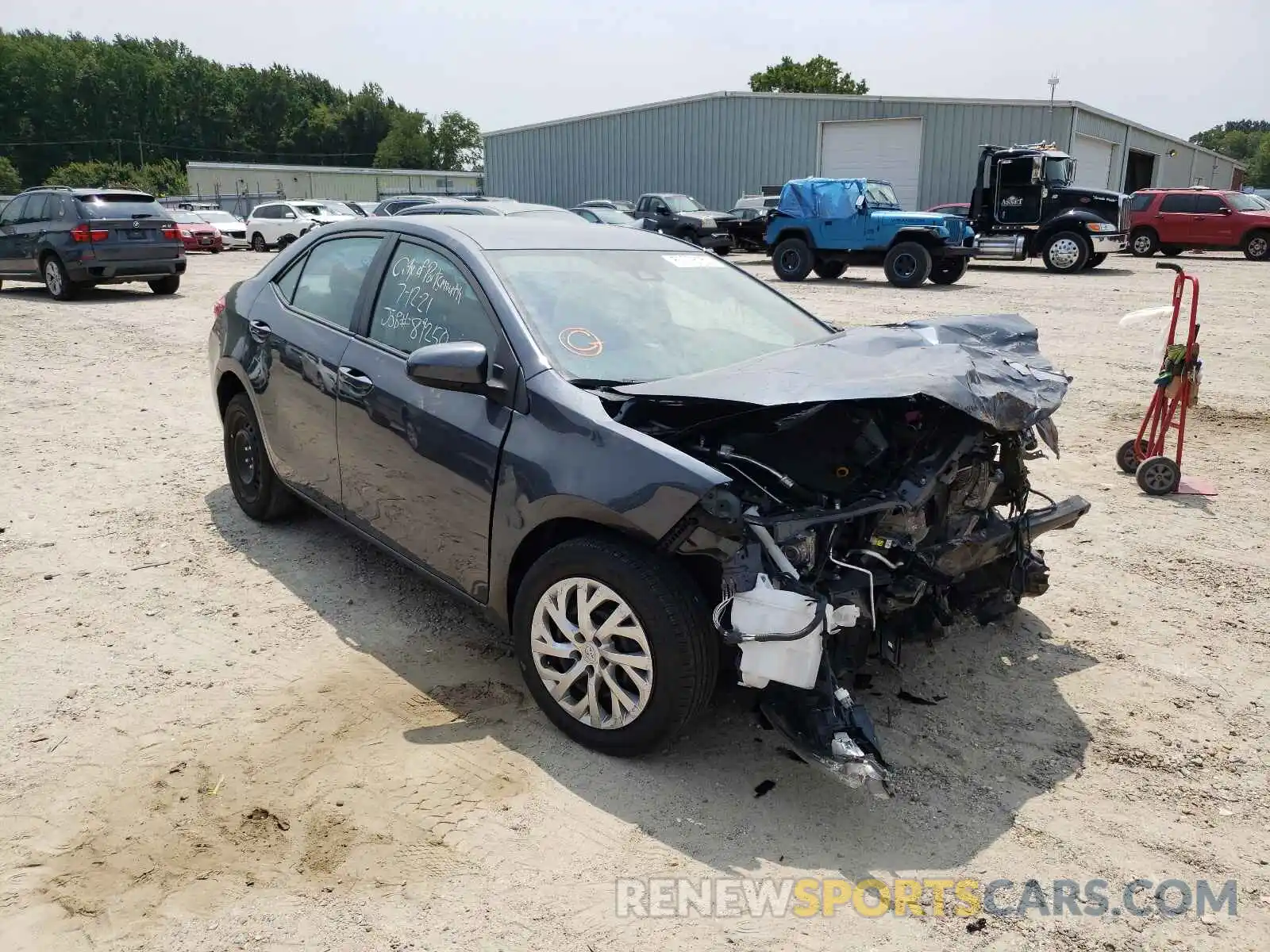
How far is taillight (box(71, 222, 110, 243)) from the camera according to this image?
1459 centimetres

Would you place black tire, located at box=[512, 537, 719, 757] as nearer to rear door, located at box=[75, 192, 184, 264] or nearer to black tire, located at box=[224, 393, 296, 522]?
black tire, located at box=[224, 393, 296, 522]

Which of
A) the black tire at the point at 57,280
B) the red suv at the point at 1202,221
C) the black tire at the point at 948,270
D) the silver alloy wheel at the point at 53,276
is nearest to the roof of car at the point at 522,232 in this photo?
the black tire at the point at 57,280

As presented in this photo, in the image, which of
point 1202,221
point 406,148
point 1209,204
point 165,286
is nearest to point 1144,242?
point 1202,221

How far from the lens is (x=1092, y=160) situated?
34.4m

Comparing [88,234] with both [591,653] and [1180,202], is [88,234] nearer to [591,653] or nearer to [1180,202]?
[591,653]

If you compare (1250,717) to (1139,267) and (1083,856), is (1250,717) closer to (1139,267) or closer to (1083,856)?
(1083,856)

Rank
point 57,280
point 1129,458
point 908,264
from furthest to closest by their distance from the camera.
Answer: point 908,264 → point 57,280 → point 1129,458

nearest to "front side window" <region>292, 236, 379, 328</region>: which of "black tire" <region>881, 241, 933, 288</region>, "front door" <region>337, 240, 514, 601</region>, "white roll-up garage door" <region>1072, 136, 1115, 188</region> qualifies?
"front door" <region>337, 240, 514, 601</region>

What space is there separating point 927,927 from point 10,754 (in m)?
2.97

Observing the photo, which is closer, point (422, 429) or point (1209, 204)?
point (422, 429)

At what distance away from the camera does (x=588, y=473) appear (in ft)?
10.1

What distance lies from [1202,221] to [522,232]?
25.8 metres

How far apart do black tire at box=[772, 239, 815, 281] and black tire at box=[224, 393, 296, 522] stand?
53.1ft

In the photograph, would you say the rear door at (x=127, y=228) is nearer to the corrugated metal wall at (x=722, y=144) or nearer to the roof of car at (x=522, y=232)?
the roof of car at (x=522, y=232)
